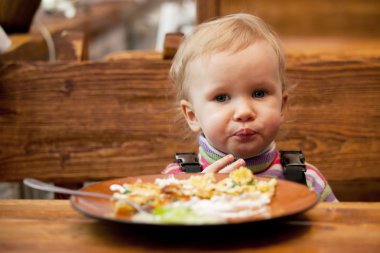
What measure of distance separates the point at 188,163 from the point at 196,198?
0.61 m

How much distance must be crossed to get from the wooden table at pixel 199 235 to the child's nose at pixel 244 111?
47 centimetres

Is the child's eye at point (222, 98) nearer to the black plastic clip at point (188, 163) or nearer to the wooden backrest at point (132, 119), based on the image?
the black plastic clip at point (188, 163)

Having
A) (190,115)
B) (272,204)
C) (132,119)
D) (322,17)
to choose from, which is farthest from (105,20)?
(272,204)

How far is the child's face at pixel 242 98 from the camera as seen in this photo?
1772 mm

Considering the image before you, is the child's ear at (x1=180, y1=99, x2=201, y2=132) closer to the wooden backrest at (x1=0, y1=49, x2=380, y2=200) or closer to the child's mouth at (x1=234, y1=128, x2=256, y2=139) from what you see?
the child's mouth at (x1=234, y1=128, x2=256, y2=139)

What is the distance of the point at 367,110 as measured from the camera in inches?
93.4

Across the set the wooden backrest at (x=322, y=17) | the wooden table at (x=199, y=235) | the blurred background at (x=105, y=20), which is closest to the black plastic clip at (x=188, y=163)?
the wooden table at (x=199, y=235)

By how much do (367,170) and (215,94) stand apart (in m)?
0.79

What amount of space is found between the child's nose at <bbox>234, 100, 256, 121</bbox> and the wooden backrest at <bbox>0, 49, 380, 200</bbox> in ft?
2.00

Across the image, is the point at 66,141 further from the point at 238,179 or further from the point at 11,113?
the point at 238,179

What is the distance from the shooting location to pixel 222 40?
1.84 m

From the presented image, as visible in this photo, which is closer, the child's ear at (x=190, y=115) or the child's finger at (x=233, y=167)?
the child's finger at (x=233, y=167)

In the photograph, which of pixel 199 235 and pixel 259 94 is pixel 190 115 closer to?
pixel 259 94

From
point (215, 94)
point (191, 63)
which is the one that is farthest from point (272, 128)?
point (191, 63)
